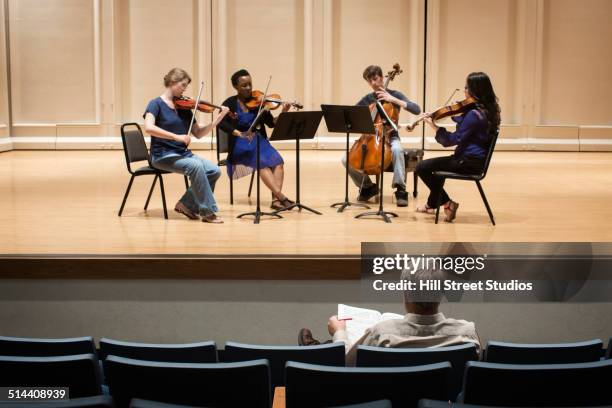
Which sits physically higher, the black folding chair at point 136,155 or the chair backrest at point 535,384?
the black folding chair at point 136,155

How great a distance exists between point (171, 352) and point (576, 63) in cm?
1097

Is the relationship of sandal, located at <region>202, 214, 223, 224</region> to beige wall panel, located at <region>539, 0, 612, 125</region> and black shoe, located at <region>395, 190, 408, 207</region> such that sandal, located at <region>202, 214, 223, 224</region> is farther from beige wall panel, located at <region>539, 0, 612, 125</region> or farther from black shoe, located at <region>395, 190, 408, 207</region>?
beige wall panel, located at <region>539, 0, 612, 125</region>

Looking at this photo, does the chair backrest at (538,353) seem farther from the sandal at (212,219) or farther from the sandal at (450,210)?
the sandal at (212,219)

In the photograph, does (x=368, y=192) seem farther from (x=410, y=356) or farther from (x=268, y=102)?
(x=410, y=356)

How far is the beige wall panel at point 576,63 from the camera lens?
1243 centimetres

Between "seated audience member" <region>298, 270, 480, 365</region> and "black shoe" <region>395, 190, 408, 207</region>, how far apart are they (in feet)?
12.4

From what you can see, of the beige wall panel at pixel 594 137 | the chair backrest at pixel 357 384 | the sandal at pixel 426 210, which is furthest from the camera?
the beige wall panel at pixel 594 137

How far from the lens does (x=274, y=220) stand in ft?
20.7

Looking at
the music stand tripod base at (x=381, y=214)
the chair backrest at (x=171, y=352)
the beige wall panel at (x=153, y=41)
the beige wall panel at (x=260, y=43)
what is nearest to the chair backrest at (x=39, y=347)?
the chair backrest at (x=171, y=352)

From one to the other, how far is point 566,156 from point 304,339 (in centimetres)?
894

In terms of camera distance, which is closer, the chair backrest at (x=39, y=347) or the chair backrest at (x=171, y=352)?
the chair backrest at (x=171, y=352)

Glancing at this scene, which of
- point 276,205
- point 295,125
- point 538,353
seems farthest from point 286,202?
point 538,353

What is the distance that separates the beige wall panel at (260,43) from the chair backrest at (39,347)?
9.55 meters

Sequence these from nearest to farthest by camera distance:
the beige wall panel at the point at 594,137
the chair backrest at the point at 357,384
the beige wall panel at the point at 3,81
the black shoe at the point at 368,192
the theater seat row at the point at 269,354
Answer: the chair backrest at the point at 357,384 → the theater seat row at the point at 269,354 → the black shoe at the point at 368,192 → the beige wall panel at the point at 3,81 → the beige wall panel at the point at 594,137
